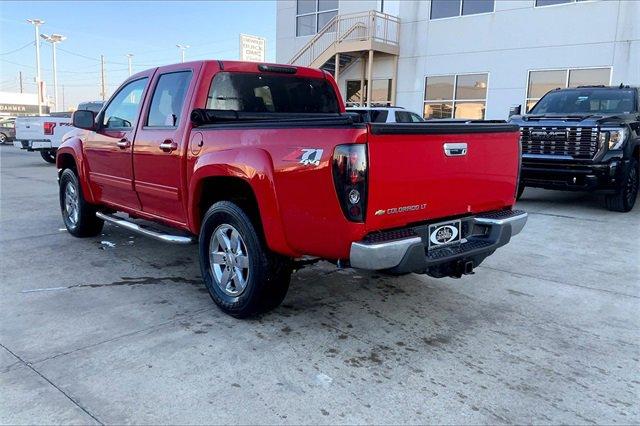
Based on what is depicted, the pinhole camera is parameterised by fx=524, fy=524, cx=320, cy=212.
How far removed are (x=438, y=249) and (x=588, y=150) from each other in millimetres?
5703

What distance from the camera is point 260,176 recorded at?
3498 mm

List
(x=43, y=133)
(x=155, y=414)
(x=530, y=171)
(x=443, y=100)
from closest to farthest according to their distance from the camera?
(x=155, y=414)
(x=530, y=171)
(x=43, y=133)
(x=443, y=100)

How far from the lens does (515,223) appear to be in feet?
13.1

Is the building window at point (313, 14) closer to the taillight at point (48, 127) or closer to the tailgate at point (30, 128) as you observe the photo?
the taillight at point (48, 127)

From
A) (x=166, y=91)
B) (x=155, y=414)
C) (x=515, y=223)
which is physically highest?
(x=166, y=91)

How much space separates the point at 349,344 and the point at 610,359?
1.69 meters

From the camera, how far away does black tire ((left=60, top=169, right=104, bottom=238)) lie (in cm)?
622

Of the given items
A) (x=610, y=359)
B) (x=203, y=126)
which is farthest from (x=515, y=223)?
(x=203, y=126)

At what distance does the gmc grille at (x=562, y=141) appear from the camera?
8039 mm

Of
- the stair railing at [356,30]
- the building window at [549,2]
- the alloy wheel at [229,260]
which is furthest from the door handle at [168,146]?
the building window at [549,2]

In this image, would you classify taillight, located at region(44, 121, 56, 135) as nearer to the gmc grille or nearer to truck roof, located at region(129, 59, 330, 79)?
truck roof, located at region(129, 59, 330, 79)

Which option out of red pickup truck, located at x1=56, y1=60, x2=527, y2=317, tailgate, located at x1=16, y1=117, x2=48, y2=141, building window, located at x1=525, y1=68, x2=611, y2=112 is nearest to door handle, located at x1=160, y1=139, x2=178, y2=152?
red pickup truck, located at x1=56, y1=60, x2=527, y2=317

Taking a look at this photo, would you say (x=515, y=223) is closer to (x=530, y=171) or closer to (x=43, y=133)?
(x=530, y=171)

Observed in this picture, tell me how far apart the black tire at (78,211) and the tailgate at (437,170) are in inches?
172
